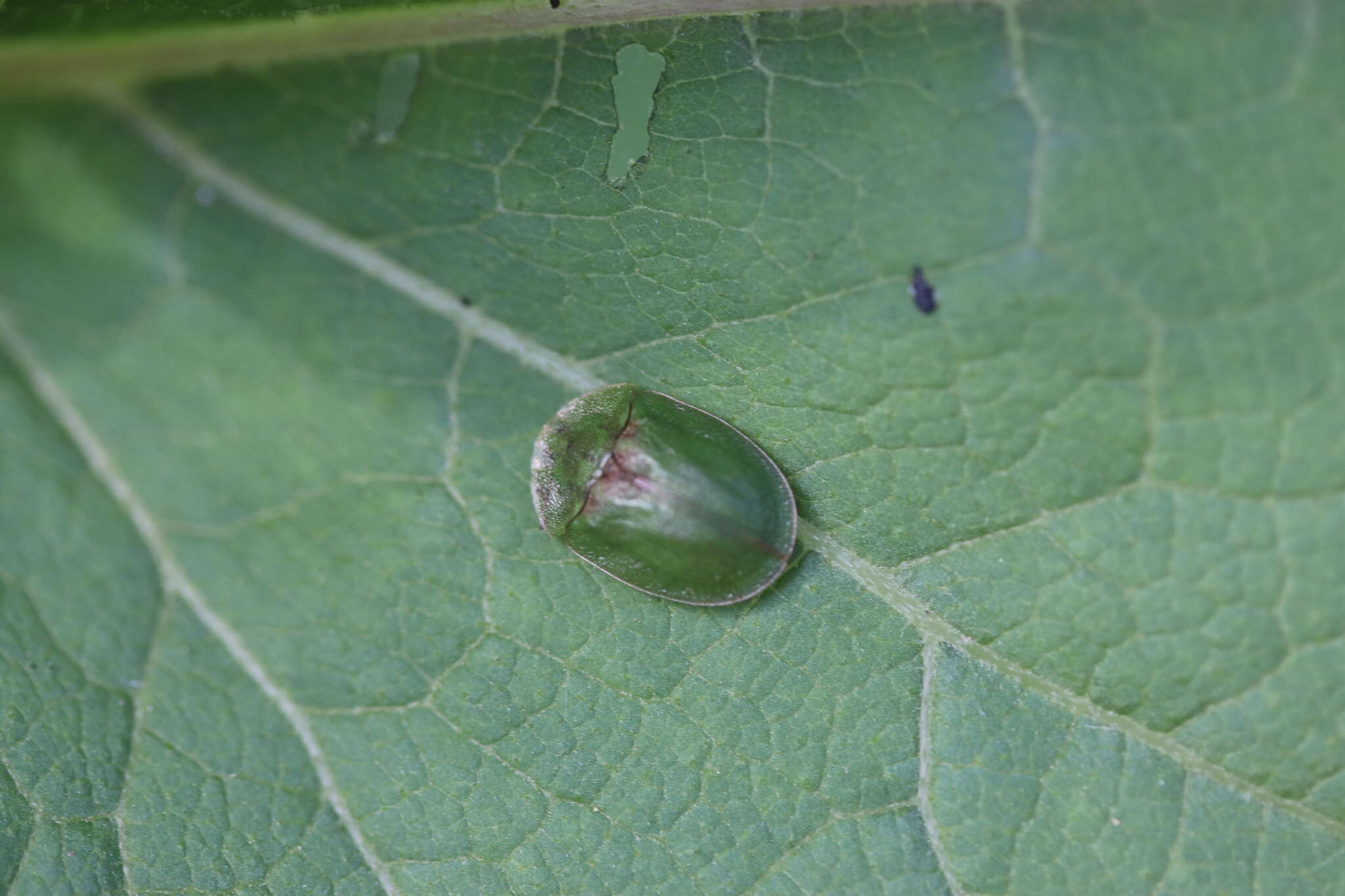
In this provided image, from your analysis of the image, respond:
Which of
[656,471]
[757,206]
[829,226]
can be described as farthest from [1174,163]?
[656,471]

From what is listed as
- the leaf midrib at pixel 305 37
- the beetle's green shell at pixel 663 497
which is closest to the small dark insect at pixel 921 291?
the beetle's green shell at pixel 663 497

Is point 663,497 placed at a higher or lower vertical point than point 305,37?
lower

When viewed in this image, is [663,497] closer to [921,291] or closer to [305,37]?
[921,291]

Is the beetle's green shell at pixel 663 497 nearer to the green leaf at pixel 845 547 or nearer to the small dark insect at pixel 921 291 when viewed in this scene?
the green leaf at pixel 845 547

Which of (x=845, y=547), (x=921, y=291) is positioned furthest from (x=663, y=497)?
(x=921, y=291)

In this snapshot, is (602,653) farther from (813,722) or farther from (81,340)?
(81,340)
